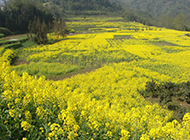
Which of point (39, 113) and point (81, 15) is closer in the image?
point (39, 113)

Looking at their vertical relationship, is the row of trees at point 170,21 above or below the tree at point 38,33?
above

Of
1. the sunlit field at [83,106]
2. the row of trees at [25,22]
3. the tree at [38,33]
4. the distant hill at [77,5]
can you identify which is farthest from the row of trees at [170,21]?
the sunlit field at [83,106]

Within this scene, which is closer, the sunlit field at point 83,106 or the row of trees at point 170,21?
the sunlit field at point 83,106

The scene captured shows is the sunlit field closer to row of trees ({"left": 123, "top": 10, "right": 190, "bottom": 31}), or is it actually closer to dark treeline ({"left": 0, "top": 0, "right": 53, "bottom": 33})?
dark treeline ({"left": 0, "top": 0, "right": 53, "bottom": 33})

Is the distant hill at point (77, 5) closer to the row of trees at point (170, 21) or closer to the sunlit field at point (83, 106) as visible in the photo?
the row of trees at point (170, 21)

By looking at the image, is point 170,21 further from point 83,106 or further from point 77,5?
point 83,106

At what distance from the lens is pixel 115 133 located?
353 centimetres

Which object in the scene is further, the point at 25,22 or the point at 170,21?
the point at 170,21

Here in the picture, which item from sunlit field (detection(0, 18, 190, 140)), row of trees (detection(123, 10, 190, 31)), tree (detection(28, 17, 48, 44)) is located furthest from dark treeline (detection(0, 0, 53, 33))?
row of trees (detection(123, 10, 190, 31))

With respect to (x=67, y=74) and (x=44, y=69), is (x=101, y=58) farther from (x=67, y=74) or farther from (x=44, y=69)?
(x=44, y=69)

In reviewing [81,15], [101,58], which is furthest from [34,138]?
[81,15]

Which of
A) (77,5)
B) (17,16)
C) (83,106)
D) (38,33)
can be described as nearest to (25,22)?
(17,16)

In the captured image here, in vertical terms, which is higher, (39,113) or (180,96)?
(39,113)

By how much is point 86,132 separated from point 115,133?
80 cm
